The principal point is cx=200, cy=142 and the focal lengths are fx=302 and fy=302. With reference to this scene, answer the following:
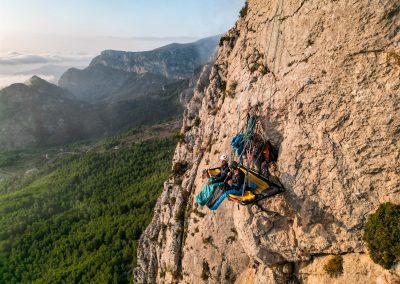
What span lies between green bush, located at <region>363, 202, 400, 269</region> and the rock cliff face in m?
0.51

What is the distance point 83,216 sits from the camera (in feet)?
397

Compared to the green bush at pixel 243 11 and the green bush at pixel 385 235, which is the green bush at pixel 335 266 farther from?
the green bush at pixel 243 11

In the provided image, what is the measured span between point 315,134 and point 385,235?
5463mm

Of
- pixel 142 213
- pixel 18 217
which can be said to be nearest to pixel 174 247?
pixel 142 213

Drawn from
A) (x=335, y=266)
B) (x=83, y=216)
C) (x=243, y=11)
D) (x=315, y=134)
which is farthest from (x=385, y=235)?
(x=83, y=216)

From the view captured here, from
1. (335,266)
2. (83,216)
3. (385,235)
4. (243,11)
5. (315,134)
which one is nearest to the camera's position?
(385,235)

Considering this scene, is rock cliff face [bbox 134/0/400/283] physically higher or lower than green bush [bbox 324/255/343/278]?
higher

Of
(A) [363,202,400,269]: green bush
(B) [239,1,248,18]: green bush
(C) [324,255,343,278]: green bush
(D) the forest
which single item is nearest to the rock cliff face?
(C) [324,255,343,278]: green bush

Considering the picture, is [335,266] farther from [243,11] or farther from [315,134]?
[243,11]

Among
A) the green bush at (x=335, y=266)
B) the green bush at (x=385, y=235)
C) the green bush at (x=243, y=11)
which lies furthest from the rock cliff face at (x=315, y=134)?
the green bush at (x=243, y=11)

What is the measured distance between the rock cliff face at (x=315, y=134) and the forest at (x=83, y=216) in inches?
2506

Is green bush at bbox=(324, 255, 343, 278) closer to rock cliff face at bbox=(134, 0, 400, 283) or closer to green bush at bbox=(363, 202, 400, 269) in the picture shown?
rock cliff face at bbox=(134, 0, 400, 283)

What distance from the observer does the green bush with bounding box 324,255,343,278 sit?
14961 mm

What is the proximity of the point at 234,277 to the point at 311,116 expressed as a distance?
1323cm
